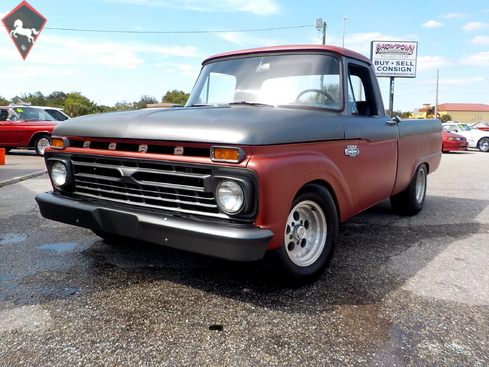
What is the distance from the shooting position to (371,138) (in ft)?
13.0

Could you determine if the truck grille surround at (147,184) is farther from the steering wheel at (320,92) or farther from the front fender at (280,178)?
the steering wheel at (320,92)

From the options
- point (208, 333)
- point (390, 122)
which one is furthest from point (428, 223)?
point (208, 333)

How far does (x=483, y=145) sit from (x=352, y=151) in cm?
2012

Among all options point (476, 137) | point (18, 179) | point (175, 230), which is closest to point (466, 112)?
point (476, 137)

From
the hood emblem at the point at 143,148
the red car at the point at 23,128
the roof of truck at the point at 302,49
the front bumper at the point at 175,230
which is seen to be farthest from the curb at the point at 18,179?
the hood emblem at the point at 143,148

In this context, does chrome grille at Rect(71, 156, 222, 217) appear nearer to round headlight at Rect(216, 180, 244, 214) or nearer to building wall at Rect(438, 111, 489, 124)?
round headlight at Rect(216, 180, 244, 214)

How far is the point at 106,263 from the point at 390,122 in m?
3.01

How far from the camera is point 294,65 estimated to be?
3.74 meters

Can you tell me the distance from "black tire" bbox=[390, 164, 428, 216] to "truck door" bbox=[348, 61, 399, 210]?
0.99 metres

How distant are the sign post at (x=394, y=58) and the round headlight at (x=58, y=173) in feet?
88.4

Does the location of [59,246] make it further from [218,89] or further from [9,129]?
[9,129]

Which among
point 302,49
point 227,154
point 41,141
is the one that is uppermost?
point 302,49

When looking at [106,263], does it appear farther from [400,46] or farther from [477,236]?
[400,46]

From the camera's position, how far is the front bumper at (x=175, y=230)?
256 cm
